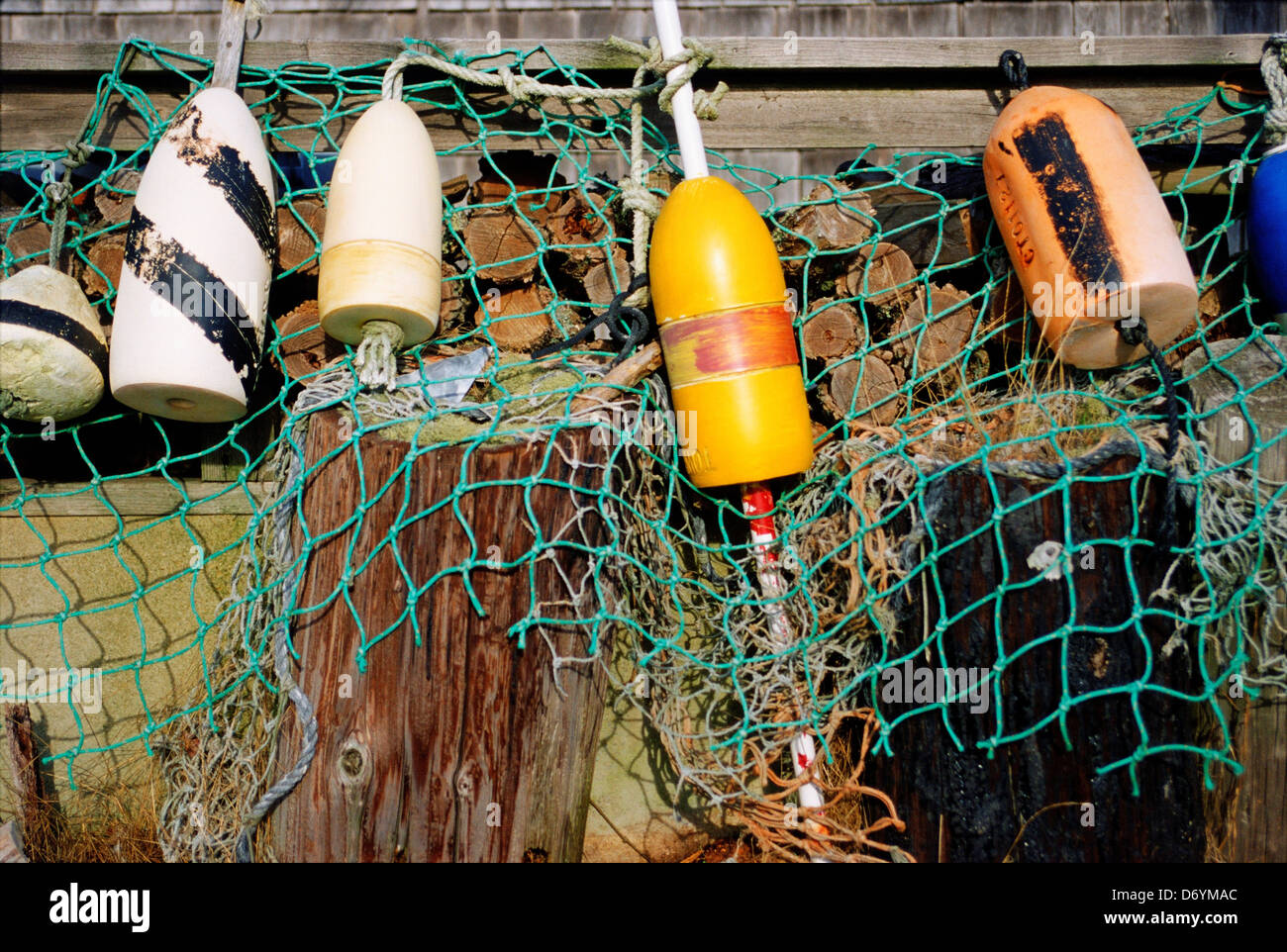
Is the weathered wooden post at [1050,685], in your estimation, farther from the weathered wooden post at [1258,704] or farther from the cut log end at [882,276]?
the cut log end at [882,276]

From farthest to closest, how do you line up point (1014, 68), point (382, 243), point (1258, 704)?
point (1014, 68)
point (382, 243)
point (1258, 704)

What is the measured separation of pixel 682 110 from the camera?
103 inches

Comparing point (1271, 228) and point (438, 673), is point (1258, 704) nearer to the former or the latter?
point (1271, 228)

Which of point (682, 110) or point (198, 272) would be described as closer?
point (198, 272)

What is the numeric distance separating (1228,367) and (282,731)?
269 centimetres

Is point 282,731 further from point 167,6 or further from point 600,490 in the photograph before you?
point 167,6

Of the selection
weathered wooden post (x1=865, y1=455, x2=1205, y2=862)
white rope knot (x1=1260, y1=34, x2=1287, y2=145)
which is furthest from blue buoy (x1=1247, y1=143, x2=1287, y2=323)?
weathered wooden post (x1=865, y1=455, x2=1205, y2=862)

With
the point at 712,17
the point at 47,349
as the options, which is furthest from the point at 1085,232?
the point at 712,17

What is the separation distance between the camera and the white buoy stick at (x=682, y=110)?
254 cm

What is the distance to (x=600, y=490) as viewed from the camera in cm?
217

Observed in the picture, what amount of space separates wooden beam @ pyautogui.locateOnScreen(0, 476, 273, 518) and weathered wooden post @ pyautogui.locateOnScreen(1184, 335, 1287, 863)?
9.13 ft

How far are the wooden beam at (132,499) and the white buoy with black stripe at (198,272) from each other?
341 millimetres

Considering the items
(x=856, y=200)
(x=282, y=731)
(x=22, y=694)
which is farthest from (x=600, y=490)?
(x=22, y=694)

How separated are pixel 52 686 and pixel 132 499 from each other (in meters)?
0.66
